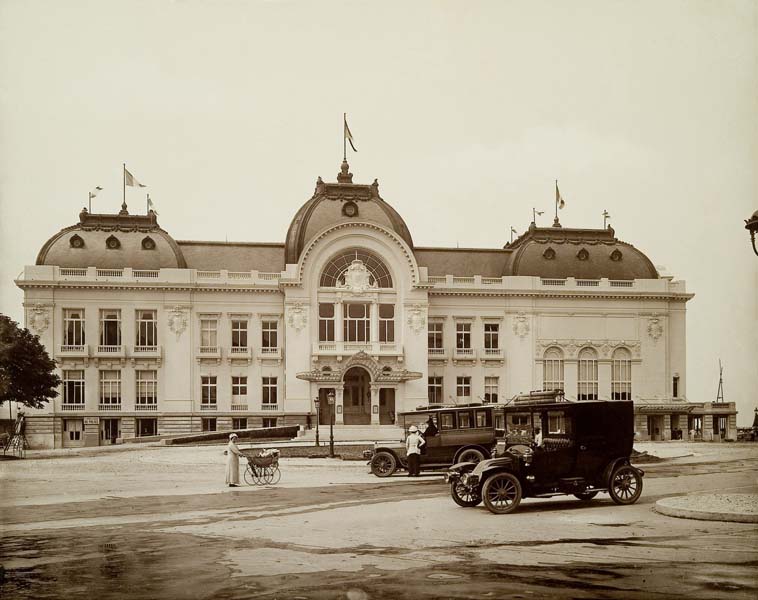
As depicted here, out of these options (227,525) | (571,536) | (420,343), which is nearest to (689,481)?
(571,536)

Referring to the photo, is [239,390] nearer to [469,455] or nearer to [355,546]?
[469,455]

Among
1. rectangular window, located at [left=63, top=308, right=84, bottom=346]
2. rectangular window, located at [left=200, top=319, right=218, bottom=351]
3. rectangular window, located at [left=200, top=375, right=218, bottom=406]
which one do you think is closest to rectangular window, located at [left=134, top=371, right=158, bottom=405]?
rectangular window, located at [left=200, top=375, right=218, bottom=406]

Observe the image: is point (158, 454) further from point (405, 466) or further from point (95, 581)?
point (95, 581)

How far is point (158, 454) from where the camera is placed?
136 feet

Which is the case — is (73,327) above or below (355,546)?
above

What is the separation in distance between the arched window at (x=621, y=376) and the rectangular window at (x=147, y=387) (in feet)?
92.5

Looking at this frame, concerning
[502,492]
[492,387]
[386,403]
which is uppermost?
[502,492]

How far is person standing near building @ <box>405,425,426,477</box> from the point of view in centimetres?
2769

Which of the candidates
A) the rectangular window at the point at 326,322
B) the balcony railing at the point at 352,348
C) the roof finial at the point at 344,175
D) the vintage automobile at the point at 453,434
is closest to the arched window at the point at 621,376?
the balcony railing at the point at 352,348

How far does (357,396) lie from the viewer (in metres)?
59.8

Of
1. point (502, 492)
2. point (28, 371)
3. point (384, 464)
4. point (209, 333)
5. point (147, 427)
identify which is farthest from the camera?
point (209, 333)

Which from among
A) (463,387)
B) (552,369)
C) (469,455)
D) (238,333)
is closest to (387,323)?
(463,387)

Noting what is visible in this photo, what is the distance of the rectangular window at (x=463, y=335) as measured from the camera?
207ft

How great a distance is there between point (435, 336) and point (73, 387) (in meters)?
22.0
